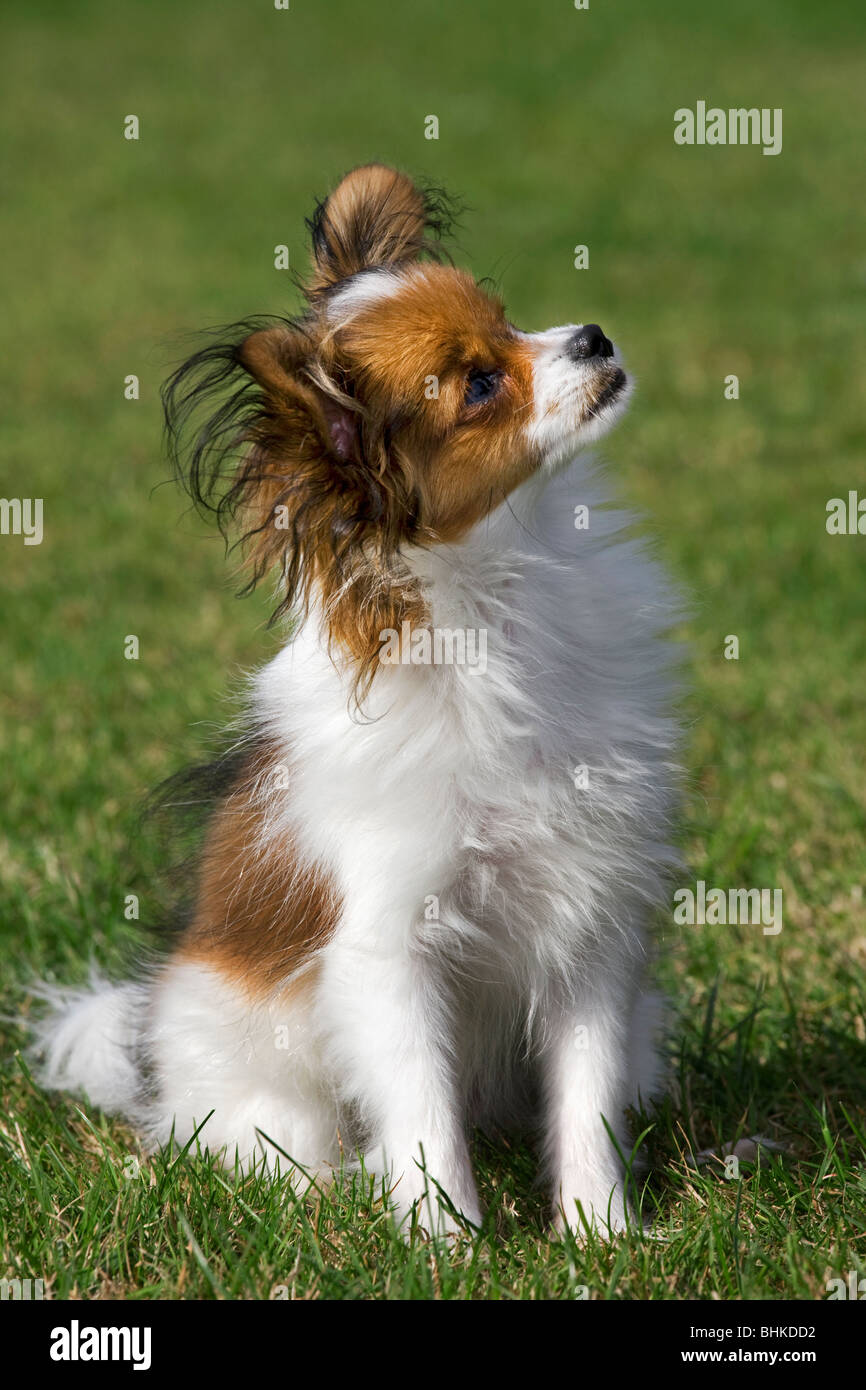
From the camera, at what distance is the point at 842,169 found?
1628 centimetres

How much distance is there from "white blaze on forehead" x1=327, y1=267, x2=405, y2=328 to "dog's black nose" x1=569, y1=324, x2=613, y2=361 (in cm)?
38

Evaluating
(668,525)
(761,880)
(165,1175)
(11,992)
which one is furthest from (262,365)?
(668,525)

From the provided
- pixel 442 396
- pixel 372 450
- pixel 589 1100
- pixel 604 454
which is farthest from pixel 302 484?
pixel 589 1100

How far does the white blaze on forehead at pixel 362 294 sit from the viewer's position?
313cm

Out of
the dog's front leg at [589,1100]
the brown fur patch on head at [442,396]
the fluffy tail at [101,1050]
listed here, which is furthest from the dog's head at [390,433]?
the fluffy tail at [101,1050]

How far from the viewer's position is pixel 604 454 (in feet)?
12.5

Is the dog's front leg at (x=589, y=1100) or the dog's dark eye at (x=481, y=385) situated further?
the dog's front leg at (x=589, y=1100)

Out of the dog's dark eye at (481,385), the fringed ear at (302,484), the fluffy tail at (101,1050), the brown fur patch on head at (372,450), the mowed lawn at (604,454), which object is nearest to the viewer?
the fringed ear at (302,484)

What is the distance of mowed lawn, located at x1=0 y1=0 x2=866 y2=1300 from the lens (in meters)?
3.30

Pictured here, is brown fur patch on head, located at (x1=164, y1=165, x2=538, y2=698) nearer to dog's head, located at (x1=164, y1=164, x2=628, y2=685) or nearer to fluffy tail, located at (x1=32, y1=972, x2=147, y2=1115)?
dog's head, located at (x1=164, y1=164, x2=628, y2=685)

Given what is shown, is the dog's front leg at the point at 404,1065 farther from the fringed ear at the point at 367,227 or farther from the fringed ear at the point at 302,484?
the fringed ear at the point at 367,227

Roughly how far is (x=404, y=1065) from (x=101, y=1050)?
48.8 inches

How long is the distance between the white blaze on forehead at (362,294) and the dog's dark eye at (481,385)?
0.82 ft

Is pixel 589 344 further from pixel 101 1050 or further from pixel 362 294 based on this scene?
pixel 101 1050
